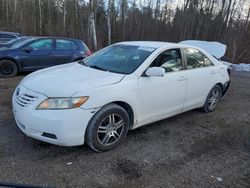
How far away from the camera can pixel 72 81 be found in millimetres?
3738

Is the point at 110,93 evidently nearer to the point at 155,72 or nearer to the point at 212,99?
the point at 155,72

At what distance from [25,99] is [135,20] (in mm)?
29473

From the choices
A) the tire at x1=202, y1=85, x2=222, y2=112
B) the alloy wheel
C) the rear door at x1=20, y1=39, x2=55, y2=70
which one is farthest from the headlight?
the rear door at x1=20, y1=39, x2=55, y2=70

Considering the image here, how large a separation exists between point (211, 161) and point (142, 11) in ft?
103

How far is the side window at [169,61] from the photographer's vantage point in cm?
450

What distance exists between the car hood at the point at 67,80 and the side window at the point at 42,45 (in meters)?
5.39

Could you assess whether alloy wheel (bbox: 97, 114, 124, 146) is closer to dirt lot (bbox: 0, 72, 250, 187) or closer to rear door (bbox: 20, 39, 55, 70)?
dirt lot (bbox: 0, 72, 250, 187)

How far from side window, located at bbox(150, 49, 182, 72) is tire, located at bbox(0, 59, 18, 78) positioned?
6.21 m

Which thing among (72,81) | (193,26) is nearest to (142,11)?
(193,26)

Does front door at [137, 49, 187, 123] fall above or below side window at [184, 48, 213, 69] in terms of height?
below

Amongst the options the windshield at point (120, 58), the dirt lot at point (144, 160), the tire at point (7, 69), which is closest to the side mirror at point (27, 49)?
the tire at point (7, 69)

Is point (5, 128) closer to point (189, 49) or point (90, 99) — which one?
→ point (90, 99)

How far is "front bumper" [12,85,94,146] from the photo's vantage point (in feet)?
11.1

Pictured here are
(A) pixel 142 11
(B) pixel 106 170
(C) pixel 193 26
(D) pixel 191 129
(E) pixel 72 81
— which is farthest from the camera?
(A) pixel 142 11
